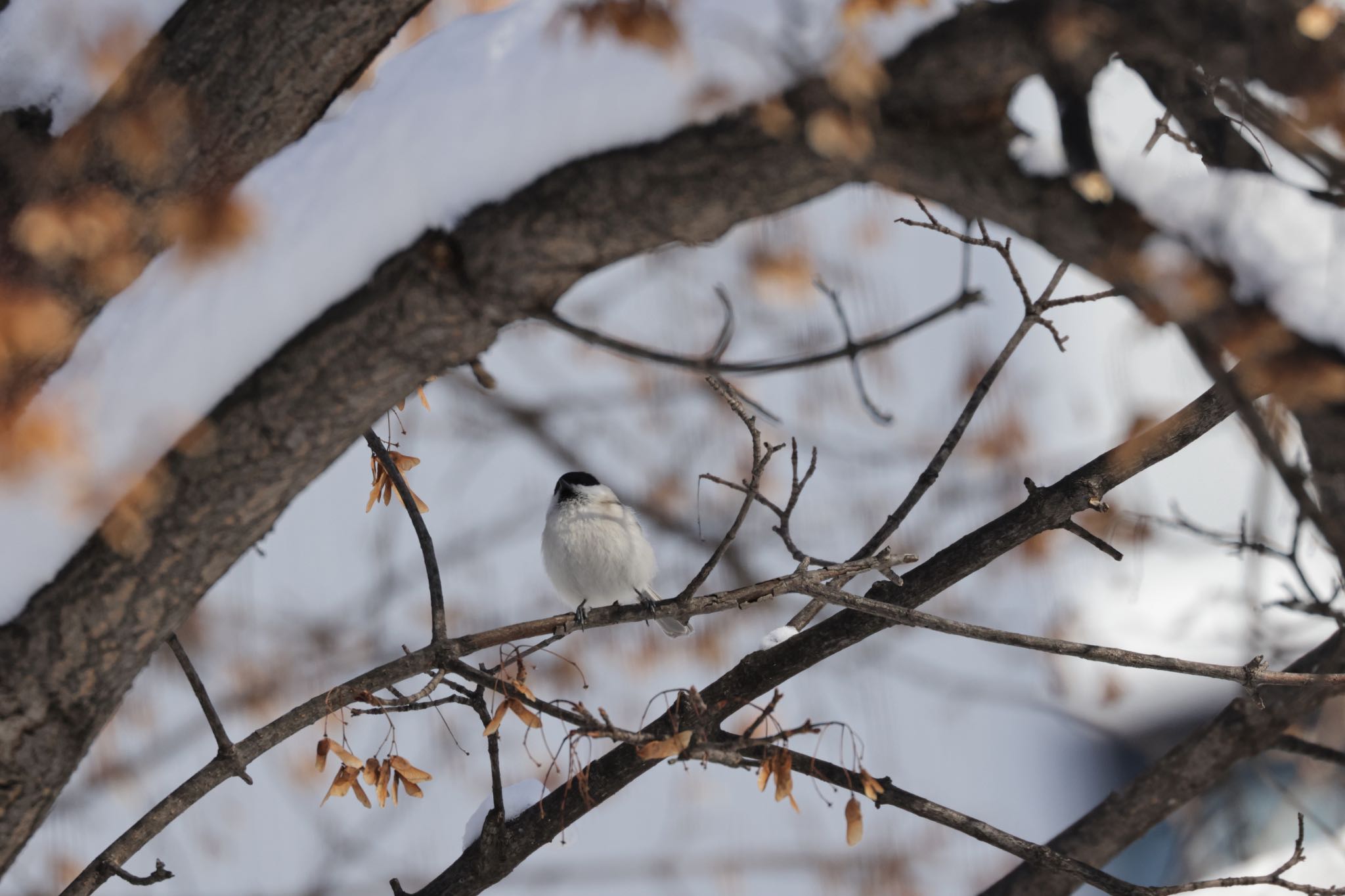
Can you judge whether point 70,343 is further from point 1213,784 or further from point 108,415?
point 1213,784

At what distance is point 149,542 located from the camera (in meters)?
1.73

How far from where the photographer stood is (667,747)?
206 centimetres

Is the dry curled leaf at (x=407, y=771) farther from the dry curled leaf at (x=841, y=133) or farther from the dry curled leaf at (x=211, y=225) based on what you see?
the dry curled leaf at (x=841, y=133)

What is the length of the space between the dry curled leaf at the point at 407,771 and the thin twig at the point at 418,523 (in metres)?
0.29

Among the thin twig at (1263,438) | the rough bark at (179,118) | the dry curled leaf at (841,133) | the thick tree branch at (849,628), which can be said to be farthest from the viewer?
the thick tree branch at (849,628)

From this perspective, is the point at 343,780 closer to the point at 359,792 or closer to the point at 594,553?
the point at 359,792

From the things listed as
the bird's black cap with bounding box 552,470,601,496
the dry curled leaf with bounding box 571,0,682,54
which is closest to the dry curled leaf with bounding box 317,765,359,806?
the dry curled leaf with bounding box 571,0,682,54

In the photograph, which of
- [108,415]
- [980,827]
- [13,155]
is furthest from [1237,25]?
[13,155]

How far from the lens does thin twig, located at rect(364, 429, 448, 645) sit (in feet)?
8.01

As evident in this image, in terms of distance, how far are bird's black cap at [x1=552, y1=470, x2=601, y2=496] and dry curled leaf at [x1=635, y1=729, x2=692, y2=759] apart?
252 cm

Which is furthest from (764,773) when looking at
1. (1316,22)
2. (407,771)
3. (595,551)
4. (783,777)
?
(595,551)

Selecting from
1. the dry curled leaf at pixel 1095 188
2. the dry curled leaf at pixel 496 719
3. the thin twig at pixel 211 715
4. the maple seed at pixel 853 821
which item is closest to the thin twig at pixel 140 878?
the thin twig at pixel 211 715

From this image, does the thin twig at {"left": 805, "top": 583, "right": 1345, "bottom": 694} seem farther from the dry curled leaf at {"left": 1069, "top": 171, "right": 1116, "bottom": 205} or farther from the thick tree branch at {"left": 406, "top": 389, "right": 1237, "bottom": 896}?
the dry curled leaf at {"left": 1069, "top": 171, "right": 1116, "bottom": 205}

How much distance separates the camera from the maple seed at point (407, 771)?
227cm
